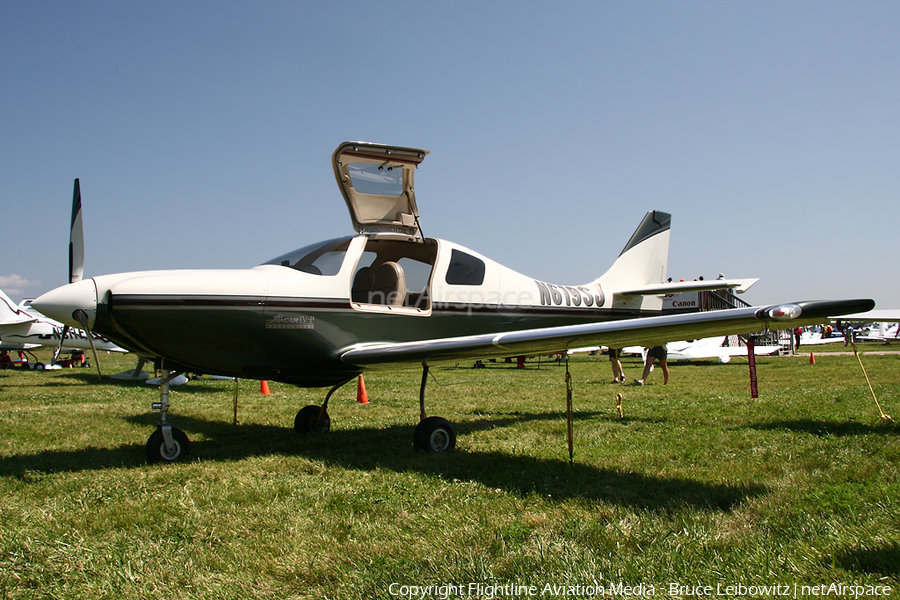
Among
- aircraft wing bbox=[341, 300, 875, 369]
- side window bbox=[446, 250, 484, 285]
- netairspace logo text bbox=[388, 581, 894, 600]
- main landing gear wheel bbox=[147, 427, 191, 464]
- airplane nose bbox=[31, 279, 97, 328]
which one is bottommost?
netairspace logo text bbox=[388, 581, 894, 600]

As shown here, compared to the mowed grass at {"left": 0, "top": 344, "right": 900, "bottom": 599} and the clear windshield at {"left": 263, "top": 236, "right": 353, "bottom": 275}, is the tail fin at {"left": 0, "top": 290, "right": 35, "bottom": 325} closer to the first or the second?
the mowed grass at {"left": 0, "top": 344, "right": 900, "bottom": 599}

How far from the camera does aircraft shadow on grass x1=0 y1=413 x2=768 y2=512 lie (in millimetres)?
3902

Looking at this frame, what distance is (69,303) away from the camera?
461cm

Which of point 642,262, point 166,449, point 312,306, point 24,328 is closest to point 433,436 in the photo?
point 312,306

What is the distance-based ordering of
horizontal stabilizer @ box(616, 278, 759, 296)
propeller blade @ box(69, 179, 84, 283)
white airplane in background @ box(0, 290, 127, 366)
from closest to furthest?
propeller blade @ box(69, 179, 84, 283), horizontal stabilizer @ box(616, 278, 759, 296), white airplane in background @ box(0, 290, 127, 366)

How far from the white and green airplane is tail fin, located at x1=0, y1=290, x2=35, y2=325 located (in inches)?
784

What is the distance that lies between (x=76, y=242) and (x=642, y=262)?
7695 mm

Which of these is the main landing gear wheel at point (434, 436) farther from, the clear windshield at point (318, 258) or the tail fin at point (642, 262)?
the tail fin at point (642, 262)

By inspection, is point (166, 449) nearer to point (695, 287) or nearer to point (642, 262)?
point (695, 287)

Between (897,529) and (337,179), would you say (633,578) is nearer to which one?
(897,529)

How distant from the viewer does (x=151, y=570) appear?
109 inches

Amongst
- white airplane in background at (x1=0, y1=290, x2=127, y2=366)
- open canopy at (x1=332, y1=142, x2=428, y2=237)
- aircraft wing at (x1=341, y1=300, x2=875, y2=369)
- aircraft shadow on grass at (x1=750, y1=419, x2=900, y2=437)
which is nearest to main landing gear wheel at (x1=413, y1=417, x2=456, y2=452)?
aircraft wing at (x1=341, y1=300, x2=875, y2=369)

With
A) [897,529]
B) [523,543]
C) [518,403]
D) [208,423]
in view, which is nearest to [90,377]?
[208,423]

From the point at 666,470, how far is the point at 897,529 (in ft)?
5.66
